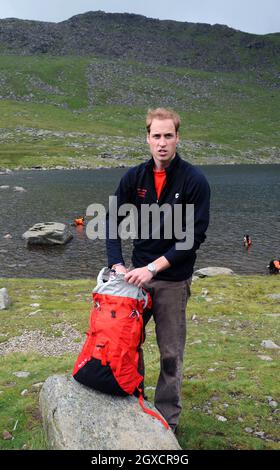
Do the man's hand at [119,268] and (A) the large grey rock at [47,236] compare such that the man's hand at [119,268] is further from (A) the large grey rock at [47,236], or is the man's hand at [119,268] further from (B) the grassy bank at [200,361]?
(A) the large grey rock at [47,236]

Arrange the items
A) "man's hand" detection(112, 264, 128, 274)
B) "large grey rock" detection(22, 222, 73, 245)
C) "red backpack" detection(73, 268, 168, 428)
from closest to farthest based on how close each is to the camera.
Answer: "red backpack" detection(73, 268, 168, 428), "man's hand" detection(112, 264, 128, 274), "large grey rock" detection(22, 222, 73, 245)

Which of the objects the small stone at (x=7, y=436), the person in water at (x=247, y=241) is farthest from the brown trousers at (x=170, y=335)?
the person in water at (x=247, y=241)

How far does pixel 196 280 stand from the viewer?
28281mm

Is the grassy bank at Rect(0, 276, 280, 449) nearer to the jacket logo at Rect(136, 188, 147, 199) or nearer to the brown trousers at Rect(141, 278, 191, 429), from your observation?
the brown trousers at Rect(141, 278, 191, 429)

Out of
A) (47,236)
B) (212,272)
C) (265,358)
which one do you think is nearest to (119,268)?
(265,358)

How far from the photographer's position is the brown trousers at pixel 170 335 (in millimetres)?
7422

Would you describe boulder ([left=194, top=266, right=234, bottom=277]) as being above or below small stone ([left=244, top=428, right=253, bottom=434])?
below

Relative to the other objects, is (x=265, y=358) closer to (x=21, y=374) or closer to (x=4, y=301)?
(x=21, y=374)

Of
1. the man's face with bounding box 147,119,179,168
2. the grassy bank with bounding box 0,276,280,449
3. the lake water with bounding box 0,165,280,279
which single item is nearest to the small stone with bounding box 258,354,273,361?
the grassy bank with bounding box 0,276,280,449

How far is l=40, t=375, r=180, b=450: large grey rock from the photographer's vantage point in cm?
638

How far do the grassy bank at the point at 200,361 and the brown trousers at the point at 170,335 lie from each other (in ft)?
2.61

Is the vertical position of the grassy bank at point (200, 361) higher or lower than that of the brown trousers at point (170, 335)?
lower
